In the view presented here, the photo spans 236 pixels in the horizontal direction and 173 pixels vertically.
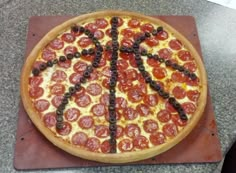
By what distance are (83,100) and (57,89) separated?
0.24ft

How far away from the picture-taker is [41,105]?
99 cm

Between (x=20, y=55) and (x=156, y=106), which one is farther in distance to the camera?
(x=20, y=55)

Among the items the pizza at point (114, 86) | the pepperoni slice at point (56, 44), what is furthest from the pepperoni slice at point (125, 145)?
the pepperoni slice at point (56, 44)

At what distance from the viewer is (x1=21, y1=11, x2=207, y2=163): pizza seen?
946mm

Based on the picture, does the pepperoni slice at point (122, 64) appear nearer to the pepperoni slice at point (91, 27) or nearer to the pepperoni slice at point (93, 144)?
the pepperoni slice at point (91, 27)

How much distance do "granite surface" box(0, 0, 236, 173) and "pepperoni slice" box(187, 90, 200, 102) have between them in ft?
0.26

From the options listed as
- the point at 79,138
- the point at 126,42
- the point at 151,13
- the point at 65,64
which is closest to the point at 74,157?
the point at 79,138

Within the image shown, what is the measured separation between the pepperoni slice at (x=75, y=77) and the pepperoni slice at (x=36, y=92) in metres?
0.08

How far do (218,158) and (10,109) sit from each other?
53 centimetres

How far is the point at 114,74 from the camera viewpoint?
105 centimetres

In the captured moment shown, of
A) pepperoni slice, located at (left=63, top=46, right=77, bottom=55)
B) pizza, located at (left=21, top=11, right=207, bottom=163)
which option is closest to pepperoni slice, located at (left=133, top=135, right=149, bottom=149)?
pizza, located at (left=21, top=11, right=207, bottom=163)

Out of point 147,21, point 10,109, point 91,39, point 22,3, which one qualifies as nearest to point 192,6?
point 147,21

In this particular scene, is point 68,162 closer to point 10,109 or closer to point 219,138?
point 10,109

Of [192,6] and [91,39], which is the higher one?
[192,6]
